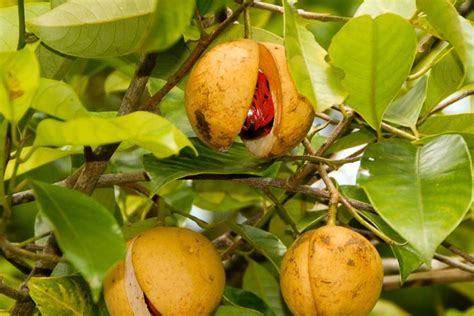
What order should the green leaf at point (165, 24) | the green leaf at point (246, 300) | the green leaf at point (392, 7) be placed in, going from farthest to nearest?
1. the green leaf at point (246, 300)
2. the green leaf at point (392, 7)
3. the green leaf at point (165, 24)

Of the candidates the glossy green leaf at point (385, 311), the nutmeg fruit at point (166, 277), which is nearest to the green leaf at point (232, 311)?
the nutmeg fruit at point (166, 277)

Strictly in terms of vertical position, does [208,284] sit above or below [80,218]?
below

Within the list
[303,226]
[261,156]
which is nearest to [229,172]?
[261,156]

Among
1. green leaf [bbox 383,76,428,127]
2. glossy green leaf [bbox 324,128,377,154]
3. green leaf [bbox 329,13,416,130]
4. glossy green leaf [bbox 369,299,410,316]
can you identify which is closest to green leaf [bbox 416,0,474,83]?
green leaf [bbox 329,13,416,130]

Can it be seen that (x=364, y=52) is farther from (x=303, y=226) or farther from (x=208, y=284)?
(x=303, y=226)

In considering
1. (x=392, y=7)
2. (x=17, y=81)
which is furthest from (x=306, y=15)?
(x=17, y=81)

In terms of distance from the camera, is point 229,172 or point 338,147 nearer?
point 229,172

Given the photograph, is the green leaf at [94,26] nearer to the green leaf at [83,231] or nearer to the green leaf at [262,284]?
the green leaf at [83,231]
